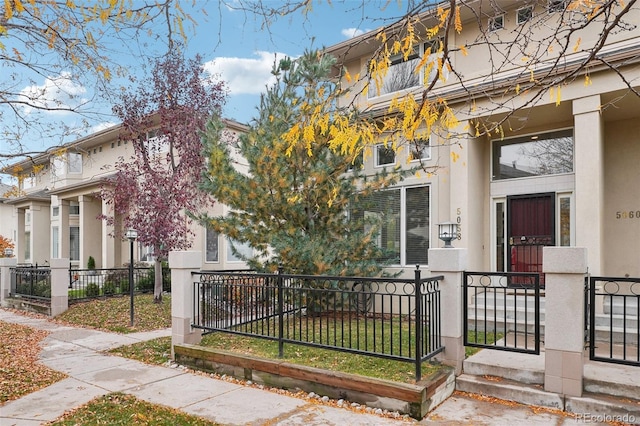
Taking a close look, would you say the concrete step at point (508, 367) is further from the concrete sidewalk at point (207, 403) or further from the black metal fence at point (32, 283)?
the black metal fence at point (32, 283)

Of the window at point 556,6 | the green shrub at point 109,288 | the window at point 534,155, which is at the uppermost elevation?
the window at point 556,6

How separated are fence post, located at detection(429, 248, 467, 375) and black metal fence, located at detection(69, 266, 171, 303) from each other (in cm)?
1059

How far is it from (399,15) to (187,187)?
371 inches

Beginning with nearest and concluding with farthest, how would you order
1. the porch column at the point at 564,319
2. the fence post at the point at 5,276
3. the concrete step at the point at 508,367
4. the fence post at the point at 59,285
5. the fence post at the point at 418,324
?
1. the porch column at the point at 564,319
2. the fence post at the point at 418,324
3. the concrete step at the point at 508,367
4. the fence post at the point at 59,285
5. the fence post at the point at 5,276

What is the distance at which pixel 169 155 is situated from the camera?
12.4 m

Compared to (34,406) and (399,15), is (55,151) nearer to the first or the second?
(34,406)

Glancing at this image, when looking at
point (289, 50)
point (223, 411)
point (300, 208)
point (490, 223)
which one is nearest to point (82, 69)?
point (289, 50)

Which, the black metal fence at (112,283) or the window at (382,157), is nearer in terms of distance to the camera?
the window at (382,157)

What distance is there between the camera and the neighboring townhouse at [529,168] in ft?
23.7

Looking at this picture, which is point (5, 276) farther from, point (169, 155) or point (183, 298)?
point (183, 298)

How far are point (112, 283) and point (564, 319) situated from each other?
495 inches

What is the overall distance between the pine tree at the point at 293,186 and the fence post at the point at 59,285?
17.9 ft

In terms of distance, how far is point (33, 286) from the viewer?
40.5 ft

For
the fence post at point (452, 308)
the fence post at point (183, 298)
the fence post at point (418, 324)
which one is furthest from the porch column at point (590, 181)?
the fence post at point (183, 298)
